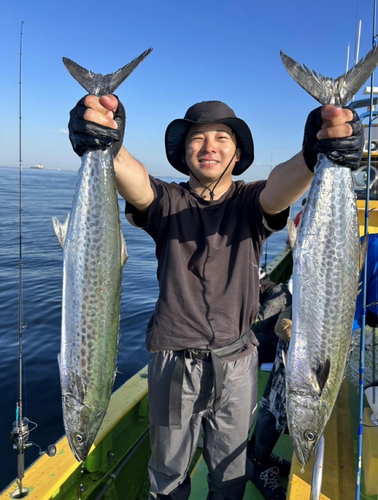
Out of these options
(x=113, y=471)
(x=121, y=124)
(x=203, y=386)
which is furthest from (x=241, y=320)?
(x=113, y=471)

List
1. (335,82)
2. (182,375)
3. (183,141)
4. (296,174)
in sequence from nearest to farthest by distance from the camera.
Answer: (335,82), (296,174), (182,375), (183,141)

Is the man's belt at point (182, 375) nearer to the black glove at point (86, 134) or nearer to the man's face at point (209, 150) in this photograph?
the man's face at point (209, 150)

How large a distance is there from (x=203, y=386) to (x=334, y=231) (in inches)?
49.1

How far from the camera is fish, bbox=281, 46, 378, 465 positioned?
2055 millimetres

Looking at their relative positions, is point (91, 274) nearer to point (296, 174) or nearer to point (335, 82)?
point (296, 174)

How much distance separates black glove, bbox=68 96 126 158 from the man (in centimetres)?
26

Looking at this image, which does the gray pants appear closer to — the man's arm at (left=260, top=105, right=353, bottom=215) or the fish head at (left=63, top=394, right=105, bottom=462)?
the fish head at (left=63, top=394, right=105, bottom=462)

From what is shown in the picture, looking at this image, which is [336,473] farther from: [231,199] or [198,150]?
[198,150]

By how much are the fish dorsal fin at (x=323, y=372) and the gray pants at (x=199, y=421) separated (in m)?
0.52

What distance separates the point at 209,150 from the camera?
8.25ft

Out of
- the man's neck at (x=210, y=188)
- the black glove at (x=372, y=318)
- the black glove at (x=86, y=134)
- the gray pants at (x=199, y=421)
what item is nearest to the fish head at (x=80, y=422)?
the gray pants at (x=199, y=421)

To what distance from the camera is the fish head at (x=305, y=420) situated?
87.0 inches

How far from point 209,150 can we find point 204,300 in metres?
0.96

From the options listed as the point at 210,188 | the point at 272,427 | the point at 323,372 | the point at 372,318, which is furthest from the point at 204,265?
the point at 272,427
